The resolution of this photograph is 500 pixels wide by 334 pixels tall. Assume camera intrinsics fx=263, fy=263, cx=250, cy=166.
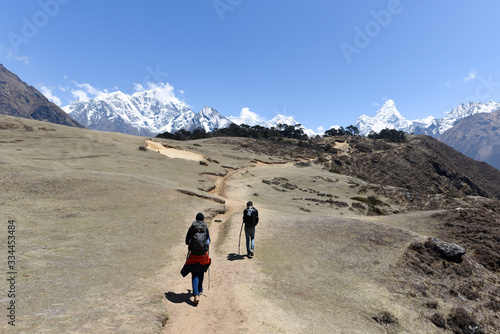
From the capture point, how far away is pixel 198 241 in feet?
33.0

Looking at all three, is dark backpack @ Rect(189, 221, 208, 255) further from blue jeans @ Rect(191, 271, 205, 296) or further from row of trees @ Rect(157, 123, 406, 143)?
row of trees @ Rect(157, 123, 406, 143)

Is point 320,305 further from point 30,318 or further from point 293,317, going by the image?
point 30,318

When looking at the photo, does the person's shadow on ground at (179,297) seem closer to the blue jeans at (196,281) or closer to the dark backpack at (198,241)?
the blue jeans at (196,281)

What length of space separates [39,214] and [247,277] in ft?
48.5

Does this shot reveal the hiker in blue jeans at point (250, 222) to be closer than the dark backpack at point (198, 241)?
No

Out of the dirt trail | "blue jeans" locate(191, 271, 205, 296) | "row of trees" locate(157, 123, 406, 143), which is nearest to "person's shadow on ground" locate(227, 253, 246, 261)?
the dirt trail

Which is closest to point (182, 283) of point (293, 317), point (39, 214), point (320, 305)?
point (293, 317)

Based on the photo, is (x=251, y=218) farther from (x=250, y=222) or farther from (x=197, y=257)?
(x=197, y=257)

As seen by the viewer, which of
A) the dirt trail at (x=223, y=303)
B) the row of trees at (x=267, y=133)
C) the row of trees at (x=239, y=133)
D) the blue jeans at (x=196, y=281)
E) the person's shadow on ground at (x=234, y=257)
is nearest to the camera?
the dirt trail at (x=223, y=303)

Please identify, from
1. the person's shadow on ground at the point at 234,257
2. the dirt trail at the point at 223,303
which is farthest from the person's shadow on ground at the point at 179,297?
the person's shadow on ground at the point at 234,257

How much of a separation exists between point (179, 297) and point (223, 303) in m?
1.79

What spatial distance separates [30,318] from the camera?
7.17 metres

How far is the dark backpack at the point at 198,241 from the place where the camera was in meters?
10.1

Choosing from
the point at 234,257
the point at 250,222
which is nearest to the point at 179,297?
the point at 234,257
